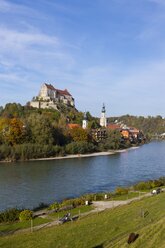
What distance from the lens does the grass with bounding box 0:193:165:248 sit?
11419 millimetres

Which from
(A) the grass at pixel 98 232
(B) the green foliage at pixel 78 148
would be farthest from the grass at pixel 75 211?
(B) the green foliage at pixel 78 148

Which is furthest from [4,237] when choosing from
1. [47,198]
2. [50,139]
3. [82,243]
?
[50,139]

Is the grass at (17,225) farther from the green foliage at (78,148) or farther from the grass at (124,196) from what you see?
the green foliage at (78,148)

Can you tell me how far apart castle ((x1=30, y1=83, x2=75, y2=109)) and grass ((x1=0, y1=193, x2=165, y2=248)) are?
84048mm

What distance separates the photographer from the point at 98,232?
44.3 ft

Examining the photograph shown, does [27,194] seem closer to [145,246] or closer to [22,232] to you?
[22,232]

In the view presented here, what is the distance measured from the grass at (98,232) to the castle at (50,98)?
8405cm

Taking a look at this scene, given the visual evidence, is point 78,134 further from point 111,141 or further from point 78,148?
point 111,141

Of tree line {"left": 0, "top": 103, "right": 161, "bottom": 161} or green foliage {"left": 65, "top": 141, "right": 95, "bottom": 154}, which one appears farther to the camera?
green foliage {"left": 65, "top": 141, "right": 95, "bottom": 154}

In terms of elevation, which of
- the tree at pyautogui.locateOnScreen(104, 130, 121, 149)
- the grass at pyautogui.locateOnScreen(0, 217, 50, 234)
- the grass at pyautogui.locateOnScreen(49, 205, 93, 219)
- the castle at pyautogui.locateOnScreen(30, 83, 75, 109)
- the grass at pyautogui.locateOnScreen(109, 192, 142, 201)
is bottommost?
the grass at pyautogui.locateOnScreen(0, 217, 50, 234)

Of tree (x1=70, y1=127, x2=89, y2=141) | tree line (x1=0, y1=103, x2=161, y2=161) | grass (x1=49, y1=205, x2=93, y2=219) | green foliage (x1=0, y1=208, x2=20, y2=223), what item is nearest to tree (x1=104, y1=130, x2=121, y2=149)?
tree line (x1=0, y1=103, x2=161, y2=161)

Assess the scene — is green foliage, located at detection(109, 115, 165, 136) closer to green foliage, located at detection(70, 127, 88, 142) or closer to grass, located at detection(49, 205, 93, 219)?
green foliage, located at detection(70, 127, 88, 142)

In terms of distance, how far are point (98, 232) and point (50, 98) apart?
90.7m

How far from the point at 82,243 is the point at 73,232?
1570 millimetres
